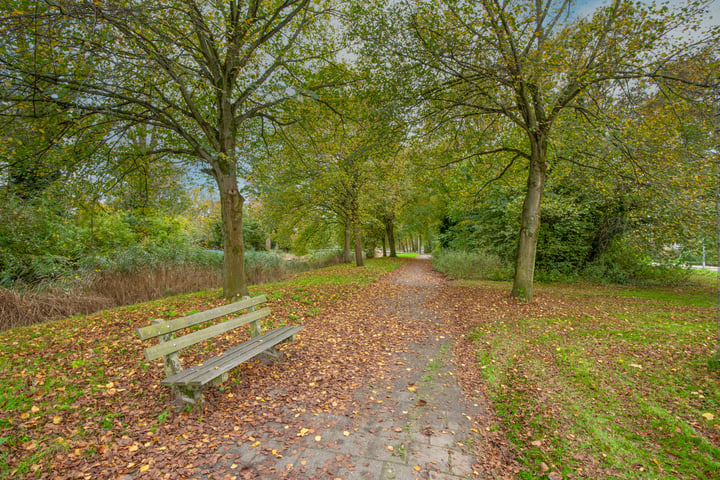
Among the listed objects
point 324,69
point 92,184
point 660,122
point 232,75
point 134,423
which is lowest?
point 134,423

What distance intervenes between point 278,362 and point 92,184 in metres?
6.12

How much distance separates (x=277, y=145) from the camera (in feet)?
34.1

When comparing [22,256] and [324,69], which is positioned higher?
[324,69]

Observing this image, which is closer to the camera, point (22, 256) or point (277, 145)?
point (22, 256)

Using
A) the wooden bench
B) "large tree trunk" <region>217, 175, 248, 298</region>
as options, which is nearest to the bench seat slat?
the wooden bench

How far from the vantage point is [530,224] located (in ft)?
25.9

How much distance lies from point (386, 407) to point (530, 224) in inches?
253

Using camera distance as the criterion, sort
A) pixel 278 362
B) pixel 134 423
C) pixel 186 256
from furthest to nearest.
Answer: pixel 186 256 < pixel 278 362 < pixel 134 423

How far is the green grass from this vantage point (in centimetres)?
253

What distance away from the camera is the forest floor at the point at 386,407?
2.52 m

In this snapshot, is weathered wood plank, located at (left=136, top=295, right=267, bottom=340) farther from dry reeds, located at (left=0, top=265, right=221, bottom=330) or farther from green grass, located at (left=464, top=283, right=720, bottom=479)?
dry reeds, located at (left=0, top=265, right=221, bottom=330)

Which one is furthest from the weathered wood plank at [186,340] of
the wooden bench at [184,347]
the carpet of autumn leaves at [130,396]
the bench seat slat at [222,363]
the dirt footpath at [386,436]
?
the dirt footpath at [386,436]

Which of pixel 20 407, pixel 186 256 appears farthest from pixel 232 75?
pixel 186 256

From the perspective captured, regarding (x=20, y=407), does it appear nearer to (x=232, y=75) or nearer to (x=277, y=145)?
(x=232, y=75)
